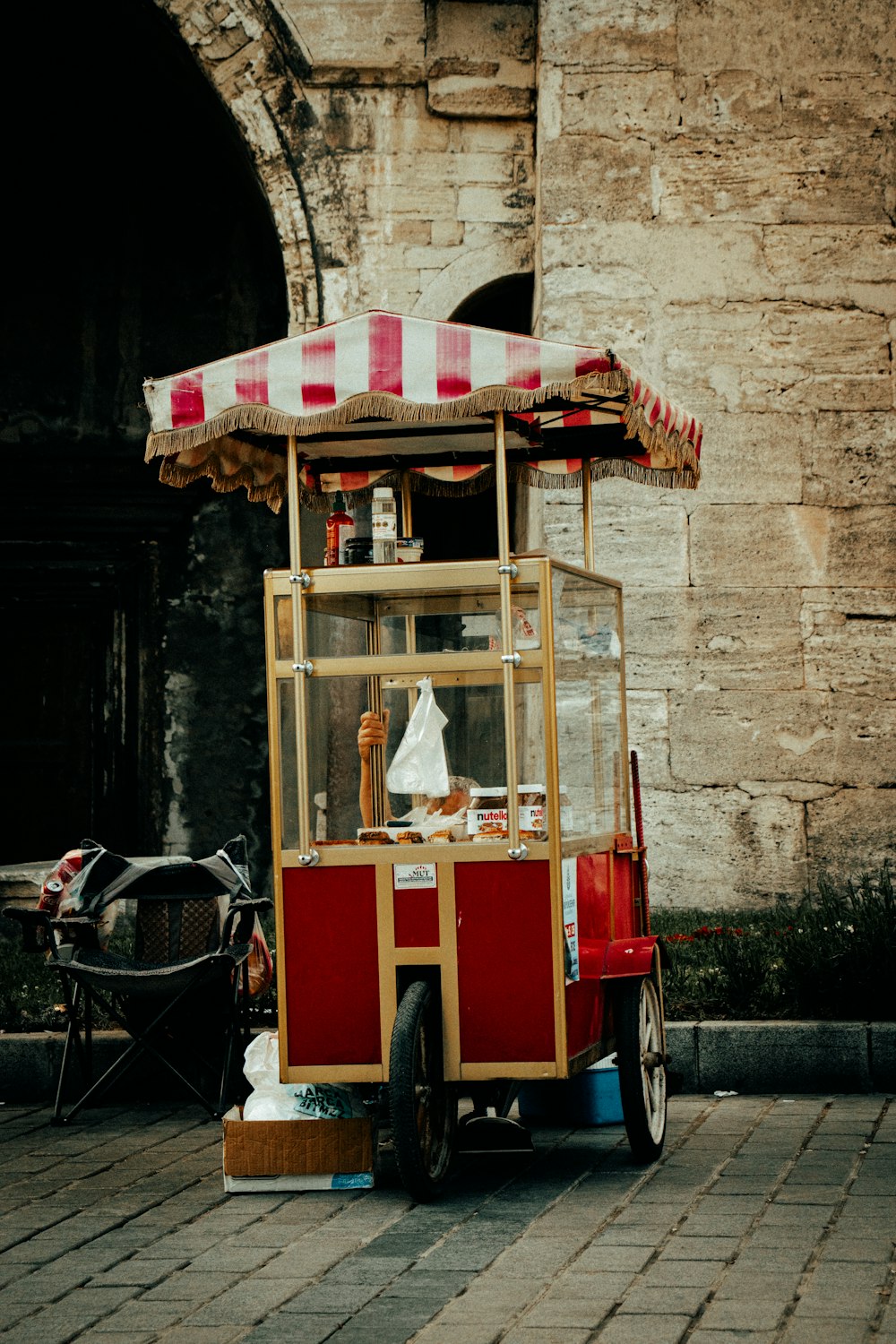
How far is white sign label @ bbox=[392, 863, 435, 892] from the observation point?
198 inches

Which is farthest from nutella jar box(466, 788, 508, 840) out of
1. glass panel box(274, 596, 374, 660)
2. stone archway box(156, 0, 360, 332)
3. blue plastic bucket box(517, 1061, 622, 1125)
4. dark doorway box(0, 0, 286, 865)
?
dark doorway box(0, 0, 286, 865)

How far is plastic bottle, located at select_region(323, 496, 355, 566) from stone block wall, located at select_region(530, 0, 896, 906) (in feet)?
10.9

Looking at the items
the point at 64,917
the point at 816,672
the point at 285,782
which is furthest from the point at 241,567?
the point at 285,782

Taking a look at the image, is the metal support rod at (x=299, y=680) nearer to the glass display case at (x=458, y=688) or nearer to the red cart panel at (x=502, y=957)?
the glass display case at (x=458, y=688)

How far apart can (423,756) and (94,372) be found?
20.6 feet

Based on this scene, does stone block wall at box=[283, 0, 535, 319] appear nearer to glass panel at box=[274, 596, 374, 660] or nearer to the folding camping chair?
the folding camping chair

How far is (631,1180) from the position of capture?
500cm

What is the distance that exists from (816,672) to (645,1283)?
5.30 meters

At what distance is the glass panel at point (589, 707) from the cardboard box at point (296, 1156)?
1.18m

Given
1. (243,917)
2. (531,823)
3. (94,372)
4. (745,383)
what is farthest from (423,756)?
(94,372)

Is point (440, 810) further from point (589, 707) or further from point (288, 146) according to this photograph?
point (288, 146)

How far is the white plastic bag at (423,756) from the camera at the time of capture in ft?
17.5

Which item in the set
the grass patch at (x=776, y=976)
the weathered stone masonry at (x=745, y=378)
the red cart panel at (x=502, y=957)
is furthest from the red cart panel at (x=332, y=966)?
the weathered stone masonry at (x=745, y=378)

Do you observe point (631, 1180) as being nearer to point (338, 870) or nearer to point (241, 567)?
point (338, 870)
